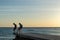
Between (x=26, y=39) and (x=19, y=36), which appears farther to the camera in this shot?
(x=19, y=36)

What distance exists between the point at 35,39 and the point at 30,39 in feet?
5.77

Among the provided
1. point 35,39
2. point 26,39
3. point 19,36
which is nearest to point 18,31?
point 19,36

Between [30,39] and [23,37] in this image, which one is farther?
[23,37]

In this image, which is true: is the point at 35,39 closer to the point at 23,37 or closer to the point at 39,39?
the point at 39,39

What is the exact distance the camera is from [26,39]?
94.8 feet

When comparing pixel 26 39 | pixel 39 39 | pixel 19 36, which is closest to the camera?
pixel 39 39

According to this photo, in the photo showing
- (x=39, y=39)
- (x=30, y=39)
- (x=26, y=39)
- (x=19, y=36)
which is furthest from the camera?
(x=19, y=36)

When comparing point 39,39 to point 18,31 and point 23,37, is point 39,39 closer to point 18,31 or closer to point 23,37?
point 23,37

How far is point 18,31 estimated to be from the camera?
3222 cm

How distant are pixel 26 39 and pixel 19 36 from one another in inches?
116

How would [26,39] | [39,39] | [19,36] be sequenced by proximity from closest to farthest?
1. [39,39]
2. [26,39]
3. [19,36]

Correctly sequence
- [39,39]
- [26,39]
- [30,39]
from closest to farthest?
[39,39], [30,39], [26,39]

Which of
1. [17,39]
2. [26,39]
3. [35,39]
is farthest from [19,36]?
[35,39]

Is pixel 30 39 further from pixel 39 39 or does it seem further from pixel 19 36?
pixel 19 36
